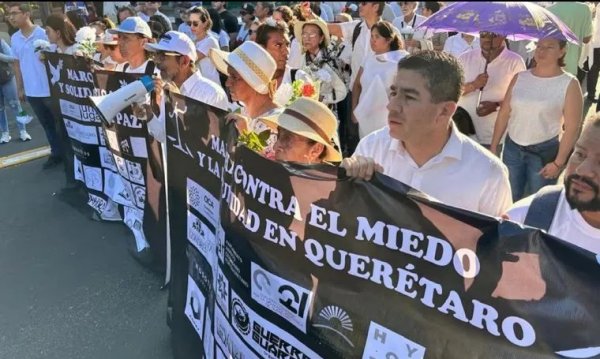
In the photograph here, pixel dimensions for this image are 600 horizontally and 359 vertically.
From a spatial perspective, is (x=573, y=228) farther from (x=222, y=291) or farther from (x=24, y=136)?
(x=24, y=136)

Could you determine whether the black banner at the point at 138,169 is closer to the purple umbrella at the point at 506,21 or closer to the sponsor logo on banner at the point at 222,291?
the sponsor logo on banner at the point at 222,291

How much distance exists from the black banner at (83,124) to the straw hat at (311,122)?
9.63 ft

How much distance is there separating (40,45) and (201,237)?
4624 mm

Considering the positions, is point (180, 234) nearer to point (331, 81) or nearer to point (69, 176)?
point (331, 81)

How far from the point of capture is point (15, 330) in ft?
11.7

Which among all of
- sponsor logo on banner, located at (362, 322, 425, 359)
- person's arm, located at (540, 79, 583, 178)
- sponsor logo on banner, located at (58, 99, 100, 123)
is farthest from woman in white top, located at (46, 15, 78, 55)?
sponsor logo on banner, located at (362, 322, 425, 359)

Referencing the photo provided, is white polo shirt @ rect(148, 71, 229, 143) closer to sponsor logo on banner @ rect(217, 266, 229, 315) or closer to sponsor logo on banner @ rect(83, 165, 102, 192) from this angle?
→ sponsor logo on banner @ rect(217, 266, 229, 315)

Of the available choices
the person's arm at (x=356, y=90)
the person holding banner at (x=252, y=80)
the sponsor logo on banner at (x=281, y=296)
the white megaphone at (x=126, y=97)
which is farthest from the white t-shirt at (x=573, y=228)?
the person's arm at (x=356, y=90)

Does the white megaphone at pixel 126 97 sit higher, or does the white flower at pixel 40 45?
the white megaphone at pixel 126 97

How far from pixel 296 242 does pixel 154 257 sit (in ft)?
8.17

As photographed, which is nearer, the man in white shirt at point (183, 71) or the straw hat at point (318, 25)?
the man in white shirt at point (183, 71)

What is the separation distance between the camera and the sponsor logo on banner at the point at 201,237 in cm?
267

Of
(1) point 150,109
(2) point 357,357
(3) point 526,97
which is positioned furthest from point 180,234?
(3) point 526,97

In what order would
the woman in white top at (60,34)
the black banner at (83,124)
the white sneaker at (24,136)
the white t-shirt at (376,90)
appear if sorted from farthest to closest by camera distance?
the white sneaker at (24,136) → the woman in white top at (60,34) → the black banner at (83,124) → the white t-shirt at (376,90)
